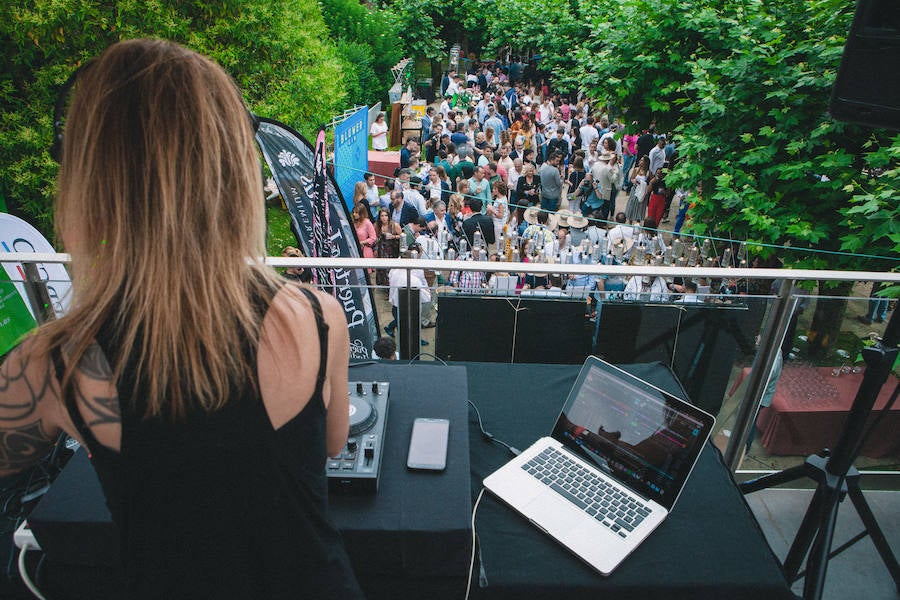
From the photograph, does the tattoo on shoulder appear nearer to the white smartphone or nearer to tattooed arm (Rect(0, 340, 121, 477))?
tattooed arm (Rect(0, 340, 121, 477))

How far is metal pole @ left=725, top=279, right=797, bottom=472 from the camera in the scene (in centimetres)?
257

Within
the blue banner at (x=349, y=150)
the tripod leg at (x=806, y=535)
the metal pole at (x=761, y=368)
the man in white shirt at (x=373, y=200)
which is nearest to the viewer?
the tripod leg at (x=806, y=535)

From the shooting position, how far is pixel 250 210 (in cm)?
95

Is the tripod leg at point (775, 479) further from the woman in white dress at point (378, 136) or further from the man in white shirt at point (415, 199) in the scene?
the woman in white dress at point (378, 136)

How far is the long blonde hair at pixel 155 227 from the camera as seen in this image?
0.87 meters

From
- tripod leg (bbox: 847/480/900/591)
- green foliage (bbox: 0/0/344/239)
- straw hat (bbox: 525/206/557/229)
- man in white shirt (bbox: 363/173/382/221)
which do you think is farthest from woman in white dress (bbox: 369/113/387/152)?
tripod leg (bbox: 847/480/900/591)

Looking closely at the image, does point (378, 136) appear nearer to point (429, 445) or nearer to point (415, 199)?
point (415, 199)

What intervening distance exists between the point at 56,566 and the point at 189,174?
1252mm

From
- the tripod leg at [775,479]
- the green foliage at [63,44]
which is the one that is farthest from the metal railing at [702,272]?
the green foliage at [63,44]

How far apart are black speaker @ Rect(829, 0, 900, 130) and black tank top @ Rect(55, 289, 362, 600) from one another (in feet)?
6.12

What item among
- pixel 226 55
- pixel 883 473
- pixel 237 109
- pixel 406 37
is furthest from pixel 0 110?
pixel 406 37

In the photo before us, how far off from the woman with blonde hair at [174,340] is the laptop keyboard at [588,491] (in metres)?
0.91

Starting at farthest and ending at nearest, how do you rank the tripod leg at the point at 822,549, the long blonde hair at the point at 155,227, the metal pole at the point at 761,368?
1. the metal pole at the point at 761,368
2. the tripod leg at the point at 822,549
3. the long blonde hair at the point at 155,227

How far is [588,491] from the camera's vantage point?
1.69 metres
